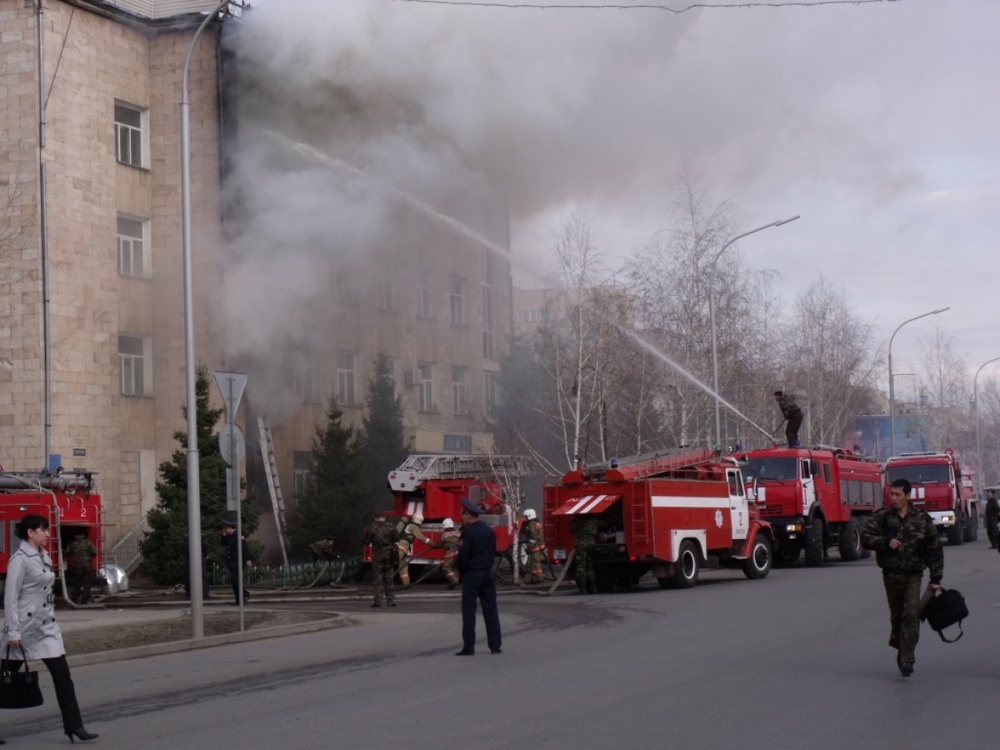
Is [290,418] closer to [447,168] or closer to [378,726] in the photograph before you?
[447,168]

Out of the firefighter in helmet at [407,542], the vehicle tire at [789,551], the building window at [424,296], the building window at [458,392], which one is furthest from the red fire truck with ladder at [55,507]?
the vehicle tire at [789,551]

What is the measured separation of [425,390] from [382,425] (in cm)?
181

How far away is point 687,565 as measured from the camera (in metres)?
23.5

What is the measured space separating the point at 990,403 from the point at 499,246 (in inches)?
2805

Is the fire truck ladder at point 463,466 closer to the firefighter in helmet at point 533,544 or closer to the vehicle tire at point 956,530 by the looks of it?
the firefighter in helmet at point 533,544

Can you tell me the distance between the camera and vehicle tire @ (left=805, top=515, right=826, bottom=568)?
93.8 ft

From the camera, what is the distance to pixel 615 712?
9.29 meters

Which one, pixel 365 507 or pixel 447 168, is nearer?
pixel 447 168

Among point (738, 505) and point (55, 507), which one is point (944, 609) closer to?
point (738, 505)

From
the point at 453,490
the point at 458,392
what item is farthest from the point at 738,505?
the point at 458,392

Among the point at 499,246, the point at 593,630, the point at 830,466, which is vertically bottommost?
the point at 593,630

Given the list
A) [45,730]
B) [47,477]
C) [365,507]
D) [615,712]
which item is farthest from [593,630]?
[365,507]

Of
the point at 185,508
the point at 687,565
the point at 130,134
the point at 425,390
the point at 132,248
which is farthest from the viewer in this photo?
the point at 425,390

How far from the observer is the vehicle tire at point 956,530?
128ft
